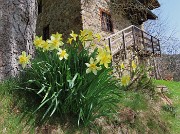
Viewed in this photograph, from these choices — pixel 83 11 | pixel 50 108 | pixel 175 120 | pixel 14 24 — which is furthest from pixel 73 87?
pixel 83 11

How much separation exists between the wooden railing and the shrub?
28.5 feet

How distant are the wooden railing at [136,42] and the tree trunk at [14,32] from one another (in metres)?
8.27

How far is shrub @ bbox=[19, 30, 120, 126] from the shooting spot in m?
3.04

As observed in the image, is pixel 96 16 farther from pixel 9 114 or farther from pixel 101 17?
pixel 9 114

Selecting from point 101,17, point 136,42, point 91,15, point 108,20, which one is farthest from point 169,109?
point 108,20

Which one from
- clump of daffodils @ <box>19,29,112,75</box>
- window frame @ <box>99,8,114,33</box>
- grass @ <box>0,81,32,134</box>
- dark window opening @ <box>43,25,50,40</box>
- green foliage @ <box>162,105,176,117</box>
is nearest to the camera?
grass @ <box>0,81,32,134</box>

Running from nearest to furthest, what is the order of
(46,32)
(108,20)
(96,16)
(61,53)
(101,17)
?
1. (61,53)
2. (96,16)
3. (101,17)
4. (108,20)
5. (46,32)

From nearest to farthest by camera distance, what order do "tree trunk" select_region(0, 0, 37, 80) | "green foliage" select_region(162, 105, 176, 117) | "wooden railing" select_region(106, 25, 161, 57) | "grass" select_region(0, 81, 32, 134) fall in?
"grass" select_region(0, 81, 32, 134) < "tree trunk" select_region(0, 0, 37, 80) < "green foliage" select_region(162, 105, 176, 117) < "wooden railing" select_region(106, 25, 161, 57)

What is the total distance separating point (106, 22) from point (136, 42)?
1.87m

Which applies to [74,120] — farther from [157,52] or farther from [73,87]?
[157,52]

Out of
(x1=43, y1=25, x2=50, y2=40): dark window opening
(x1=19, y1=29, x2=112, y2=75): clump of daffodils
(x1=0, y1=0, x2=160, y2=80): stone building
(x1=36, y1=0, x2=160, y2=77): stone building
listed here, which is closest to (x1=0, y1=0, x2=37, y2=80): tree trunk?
(x1=19, y1=29, x2=112, y2=75): clump of daffodils

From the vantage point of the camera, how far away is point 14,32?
11.8ft

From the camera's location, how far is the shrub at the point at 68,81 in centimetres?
304

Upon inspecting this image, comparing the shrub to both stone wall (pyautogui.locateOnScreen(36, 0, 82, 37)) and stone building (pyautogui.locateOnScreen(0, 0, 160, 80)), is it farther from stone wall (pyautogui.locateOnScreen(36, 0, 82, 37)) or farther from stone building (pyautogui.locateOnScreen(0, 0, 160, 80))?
stone wall (pyautogui.locateOnScreen(36, 0, 82, 37))
